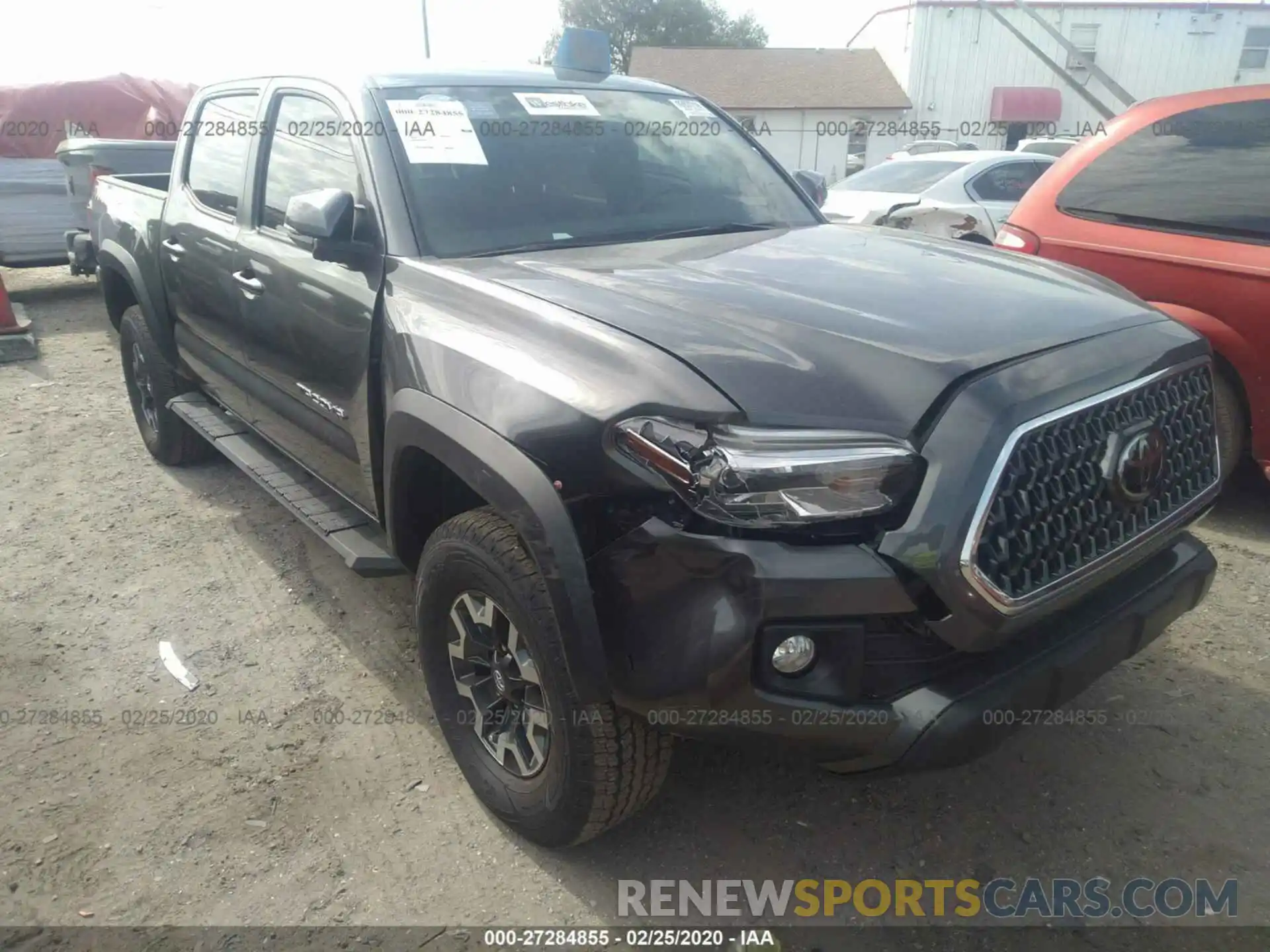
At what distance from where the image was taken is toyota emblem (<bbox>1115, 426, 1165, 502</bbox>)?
2.02m

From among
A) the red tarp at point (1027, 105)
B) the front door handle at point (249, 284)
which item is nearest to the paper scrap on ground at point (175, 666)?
the front door handle at point (249, 284)

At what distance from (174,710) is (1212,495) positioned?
3121mm

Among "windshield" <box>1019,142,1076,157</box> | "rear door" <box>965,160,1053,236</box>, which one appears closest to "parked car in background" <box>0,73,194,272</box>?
"rear door" <box>965,160,1053,236</box>

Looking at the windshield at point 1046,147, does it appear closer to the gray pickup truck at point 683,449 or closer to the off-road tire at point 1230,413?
the off-road tire at point 1230,413

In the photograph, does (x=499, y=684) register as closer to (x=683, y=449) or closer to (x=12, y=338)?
(x=683, y=449)

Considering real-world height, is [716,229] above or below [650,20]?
below

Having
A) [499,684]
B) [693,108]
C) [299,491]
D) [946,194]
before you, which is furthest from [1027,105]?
[499,684]

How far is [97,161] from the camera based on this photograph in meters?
8.99

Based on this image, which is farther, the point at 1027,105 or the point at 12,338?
the point at 1027,105

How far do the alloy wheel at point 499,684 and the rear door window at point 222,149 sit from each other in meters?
2.13

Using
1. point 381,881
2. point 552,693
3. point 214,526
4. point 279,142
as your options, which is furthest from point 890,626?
point 214,526

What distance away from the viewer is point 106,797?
2654mm

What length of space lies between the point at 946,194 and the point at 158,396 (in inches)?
276

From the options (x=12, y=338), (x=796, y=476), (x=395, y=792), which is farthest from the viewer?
(x=12, y=338)
